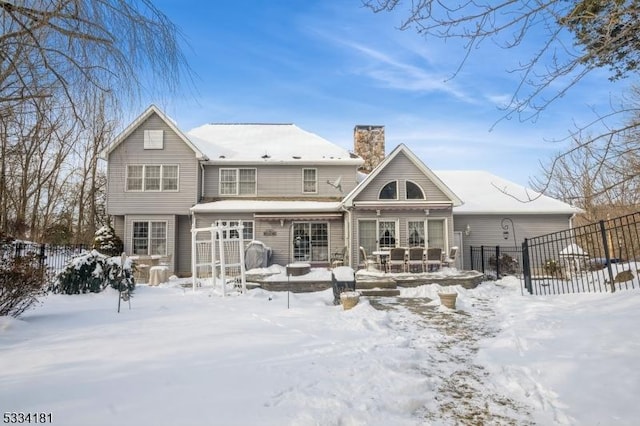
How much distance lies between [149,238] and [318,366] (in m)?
15.7

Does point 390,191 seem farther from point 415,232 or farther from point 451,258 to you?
point 451,258

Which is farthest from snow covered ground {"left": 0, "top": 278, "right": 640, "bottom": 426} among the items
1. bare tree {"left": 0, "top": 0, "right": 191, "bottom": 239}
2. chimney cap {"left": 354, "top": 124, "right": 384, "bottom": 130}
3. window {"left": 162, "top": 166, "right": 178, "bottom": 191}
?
chimney cap {"left": 354, "top": 124, "right": 384, "bottom": 130}

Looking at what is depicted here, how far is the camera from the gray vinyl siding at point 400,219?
16.2 metres

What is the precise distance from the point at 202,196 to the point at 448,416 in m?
17.0

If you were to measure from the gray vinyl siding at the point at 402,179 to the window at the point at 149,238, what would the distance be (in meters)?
9.63

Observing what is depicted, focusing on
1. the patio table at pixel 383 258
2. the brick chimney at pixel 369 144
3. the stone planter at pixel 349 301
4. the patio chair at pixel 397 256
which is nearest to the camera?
the stone planter at pixel 349 301

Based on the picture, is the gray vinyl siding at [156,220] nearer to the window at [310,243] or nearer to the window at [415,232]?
the window at [310,243]

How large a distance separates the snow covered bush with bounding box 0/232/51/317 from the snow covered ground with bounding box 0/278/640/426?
1.12ft

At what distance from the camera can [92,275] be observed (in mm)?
9391

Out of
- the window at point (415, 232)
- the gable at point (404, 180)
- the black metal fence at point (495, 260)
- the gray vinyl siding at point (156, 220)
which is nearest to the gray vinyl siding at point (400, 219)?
the window at point (415, 232)

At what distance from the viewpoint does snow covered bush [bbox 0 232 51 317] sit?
19.1 ft

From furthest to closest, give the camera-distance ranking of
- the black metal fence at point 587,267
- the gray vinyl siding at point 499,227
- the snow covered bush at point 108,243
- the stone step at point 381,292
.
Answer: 1. the gray vinyl siding at point 499,227
2. the snow covered bush at point 108,243
3. the stone step at point 381,292
4. the black metal fence at point 587,267

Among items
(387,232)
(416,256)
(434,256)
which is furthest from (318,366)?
(387,232)

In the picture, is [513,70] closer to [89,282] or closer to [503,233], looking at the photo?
[89,282]
